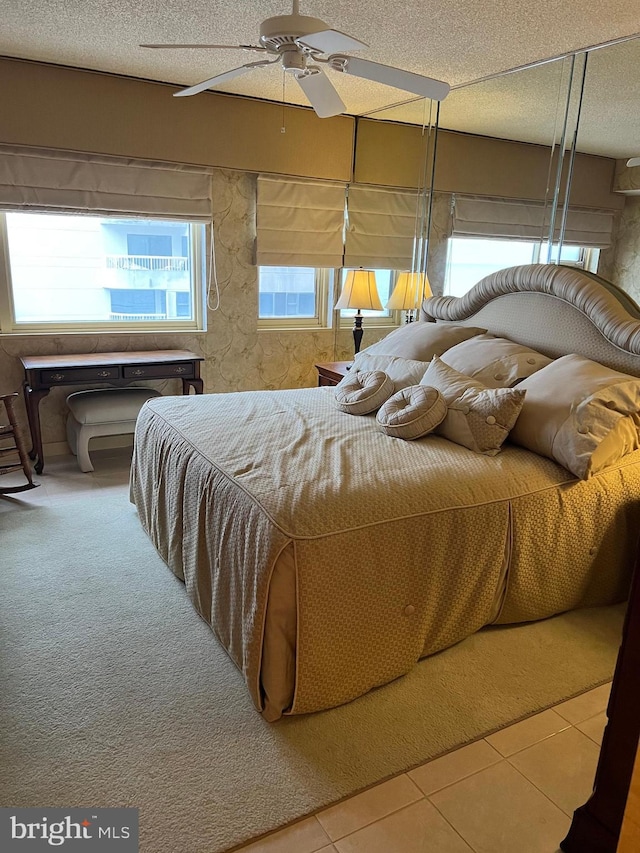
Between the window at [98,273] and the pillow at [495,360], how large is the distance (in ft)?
7.69

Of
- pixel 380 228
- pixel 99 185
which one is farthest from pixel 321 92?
pixel 380 228

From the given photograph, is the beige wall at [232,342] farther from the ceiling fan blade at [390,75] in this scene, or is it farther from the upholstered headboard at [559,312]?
the ceiling fan blade at [390,75]

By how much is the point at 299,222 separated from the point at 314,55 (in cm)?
238

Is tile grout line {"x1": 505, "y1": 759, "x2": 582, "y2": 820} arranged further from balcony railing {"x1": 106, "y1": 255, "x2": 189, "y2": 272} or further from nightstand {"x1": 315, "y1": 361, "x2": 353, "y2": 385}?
balcony railing {"x1": 106, "y1": 255, "x2": 189, "y2": 272}

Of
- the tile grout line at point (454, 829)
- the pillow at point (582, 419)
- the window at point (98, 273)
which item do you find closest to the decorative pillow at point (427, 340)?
the pillow at point (582, 419)

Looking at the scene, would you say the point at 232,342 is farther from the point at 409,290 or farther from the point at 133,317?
the point at 409,290

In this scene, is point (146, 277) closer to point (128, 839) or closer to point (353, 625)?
point (353, 625)

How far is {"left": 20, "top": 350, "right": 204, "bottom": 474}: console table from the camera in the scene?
378cm

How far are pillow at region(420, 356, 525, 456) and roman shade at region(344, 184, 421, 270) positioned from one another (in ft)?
7.27

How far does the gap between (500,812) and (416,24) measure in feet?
10.5

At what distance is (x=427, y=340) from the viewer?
3422 millimetres

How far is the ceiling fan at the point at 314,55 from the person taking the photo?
2.07 meters

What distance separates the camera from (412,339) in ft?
11.5

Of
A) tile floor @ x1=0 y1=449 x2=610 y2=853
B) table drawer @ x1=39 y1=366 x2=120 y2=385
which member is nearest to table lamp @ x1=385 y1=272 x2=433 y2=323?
table drawer @ x1=39 y1=366 x2=120 y2=385
